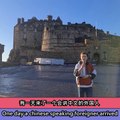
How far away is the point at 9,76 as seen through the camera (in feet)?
13.6

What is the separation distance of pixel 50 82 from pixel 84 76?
60 centimetres

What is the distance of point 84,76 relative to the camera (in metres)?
3.28

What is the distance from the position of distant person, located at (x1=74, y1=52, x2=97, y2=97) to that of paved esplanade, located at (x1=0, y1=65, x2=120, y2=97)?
0.34ft

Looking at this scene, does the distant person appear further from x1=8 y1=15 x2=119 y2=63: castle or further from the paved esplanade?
x1=8 y1=15 x2=119 y2=63: castle

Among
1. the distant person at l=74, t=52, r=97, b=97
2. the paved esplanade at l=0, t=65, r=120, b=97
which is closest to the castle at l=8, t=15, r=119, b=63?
the paved esplanade at l=0, t=65, r=120, b=97

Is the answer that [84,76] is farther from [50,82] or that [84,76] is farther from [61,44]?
[61,44]

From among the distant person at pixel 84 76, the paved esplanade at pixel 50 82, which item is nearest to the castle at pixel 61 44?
the paved esplanade at pixel 50 82

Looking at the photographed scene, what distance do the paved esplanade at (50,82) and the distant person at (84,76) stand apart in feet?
0.34

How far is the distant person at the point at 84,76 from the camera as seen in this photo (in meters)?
3.25

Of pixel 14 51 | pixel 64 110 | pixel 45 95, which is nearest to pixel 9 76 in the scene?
pixel 14 51

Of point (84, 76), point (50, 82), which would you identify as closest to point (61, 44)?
point (50, 82)

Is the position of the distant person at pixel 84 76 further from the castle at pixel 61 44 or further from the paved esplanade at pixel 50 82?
the castle at pixel 61 44

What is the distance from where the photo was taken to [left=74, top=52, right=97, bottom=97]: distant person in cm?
325

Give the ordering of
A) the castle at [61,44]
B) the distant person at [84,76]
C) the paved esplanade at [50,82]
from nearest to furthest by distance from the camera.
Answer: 1. the distant person at [84,76]
2. the paved esplanade at [50,82]
3. the castle at [61,44]
